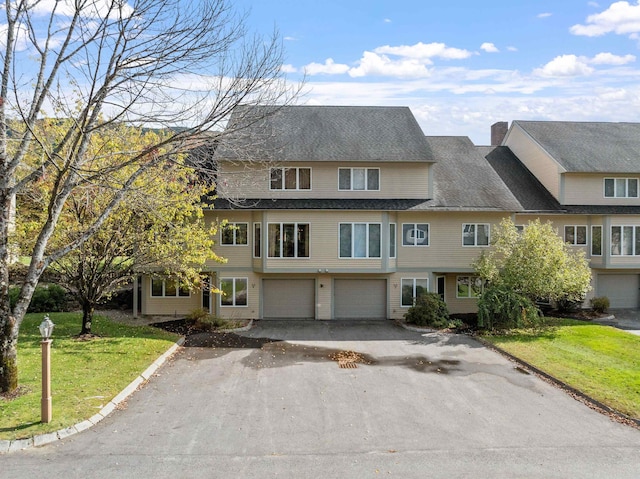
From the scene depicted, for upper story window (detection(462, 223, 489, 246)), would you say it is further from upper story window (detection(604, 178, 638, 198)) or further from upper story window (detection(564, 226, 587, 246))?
upper story window (detection(604, 178, 638, 198))

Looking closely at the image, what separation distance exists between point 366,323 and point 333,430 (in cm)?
1225

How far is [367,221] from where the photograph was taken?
74.8ft

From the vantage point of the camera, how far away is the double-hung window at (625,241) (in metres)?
25.2

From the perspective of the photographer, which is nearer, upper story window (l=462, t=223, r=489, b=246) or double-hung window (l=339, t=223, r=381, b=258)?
double-hung window (l=339, t=223, r=381, b=258)

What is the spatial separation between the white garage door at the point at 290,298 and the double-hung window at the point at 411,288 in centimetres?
423

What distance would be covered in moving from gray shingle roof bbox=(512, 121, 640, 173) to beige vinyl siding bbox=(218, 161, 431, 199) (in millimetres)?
8064

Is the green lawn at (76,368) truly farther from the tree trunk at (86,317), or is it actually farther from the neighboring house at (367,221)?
the neighboring house at (367,221)

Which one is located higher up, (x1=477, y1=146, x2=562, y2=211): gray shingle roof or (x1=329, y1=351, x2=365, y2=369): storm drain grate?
(x1=477, y1=146, x2=562, y2=211): gray shingle roof

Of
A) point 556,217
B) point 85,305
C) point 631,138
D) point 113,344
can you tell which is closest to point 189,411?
point 113,344

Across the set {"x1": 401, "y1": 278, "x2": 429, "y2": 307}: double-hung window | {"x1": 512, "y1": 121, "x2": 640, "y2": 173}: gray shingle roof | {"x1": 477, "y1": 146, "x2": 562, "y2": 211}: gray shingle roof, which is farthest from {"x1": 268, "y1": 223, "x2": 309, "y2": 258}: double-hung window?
{"x1": 512, "y1": 121, "x2": 640, "y2": 173}: gray shingle roof

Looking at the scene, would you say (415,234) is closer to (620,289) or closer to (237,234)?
(237,234)

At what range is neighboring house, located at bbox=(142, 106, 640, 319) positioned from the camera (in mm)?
22750

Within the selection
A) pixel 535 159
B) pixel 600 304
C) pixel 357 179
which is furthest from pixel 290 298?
pixel 535 159

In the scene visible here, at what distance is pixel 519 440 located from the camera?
10.4 metres
